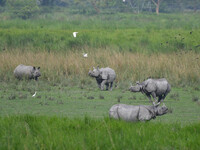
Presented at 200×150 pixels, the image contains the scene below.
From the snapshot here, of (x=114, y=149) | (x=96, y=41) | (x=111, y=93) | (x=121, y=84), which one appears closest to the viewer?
(x=114, y=149)

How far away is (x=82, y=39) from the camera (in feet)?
73.5

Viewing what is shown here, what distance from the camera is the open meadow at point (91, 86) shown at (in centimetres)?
623

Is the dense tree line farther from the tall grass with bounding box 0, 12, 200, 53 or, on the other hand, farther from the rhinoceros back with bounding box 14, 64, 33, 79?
the rhinoceros back with bounding box 14, 64, 33, 79

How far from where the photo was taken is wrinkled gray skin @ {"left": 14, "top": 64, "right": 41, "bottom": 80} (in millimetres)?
14625

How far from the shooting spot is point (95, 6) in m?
37.9

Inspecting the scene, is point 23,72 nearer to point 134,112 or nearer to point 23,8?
point 134,112

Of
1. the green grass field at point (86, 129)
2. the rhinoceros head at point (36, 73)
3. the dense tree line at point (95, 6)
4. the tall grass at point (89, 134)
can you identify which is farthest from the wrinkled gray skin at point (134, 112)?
the dense tree line at point (95, 6)

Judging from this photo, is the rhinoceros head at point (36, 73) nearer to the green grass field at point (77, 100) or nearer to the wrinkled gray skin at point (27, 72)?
the wrinkled gray skin at point (27, 72)

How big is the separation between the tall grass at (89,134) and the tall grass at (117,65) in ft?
25.3

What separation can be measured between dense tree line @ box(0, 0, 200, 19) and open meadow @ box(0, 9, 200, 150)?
4.50ft

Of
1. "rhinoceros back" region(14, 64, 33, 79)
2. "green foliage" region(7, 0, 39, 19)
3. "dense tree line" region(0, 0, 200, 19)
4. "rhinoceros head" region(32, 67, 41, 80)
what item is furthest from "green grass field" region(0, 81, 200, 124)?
"dense tree line" region(0, 0, 200, 19)

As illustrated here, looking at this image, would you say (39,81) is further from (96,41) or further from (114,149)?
(114,149)

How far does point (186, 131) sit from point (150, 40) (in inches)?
627

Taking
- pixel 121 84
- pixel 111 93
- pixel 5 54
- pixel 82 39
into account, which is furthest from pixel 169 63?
pixel 82 39
